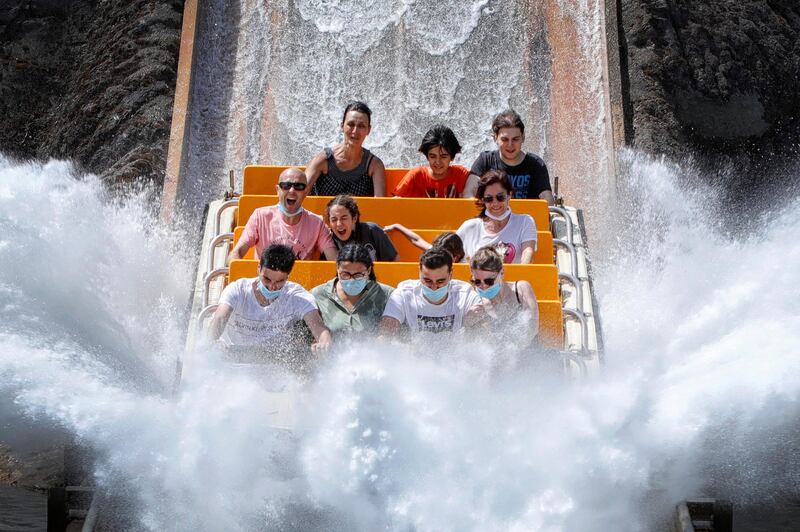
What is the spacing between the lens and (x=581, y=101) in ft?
39.9

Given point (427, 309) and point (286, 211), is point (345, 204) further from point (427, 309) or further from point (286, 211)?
point (427, 309)

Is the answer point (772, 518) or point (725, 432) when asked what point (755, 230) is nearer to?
point (772, 518)

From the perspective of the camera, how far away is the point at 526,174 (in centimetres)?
834

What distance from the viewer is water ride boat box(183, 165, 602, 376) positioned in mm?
6910

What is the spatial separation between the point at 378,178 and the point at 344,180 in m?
0.22

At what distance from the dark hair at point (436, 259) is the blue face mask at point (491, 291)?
0.20 metres

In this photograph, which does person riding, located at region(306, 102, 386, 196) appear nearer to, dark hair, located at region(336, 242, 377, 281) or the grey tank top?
the grey tank top

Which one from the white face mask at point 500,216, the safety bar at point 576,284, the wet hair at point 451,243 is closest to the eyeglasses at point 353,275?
the wet hair at point 451,243

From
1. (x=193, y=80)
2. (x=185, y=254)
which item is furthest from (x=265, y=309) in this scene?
(x=193, y=80)

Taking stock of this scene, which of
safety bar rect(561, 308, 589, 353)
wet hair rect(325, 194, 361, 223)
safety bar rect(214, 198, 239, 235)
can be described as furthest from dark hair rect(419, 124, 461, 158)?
safety bar rect(561, 308, 589, 353)

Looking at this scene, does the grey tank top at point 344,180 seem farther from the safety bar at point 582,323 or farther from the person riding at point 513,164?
the safety bar at point 582,323

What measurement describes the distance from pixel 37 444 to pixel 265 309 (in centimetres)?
286

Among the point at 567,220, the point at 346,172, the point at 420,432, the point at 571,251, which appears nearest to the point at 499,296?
the point at 420,432

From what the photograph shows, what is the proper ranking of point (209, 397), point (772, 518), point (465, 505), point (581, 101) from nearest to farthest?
point (465, 505) → point (209, 397) → point (772, 518) → point (581, 101)
